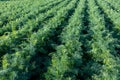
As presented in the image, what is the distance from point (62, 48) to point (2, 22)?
19.4 feet

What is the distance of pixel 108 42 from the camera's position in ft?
35.7

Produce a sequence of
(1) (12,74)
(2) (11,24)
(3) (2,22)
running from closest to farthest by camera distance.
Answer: (1) (12,74), (2) (11,24), (3) (2,22)

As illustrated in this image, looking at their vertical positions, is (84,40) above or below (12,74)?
below

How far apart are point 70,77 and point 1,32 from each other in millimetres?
5565

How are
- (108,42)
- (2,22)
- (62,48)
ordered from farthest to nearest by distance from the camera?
1. (2,22)
2. (108,42)
3. (62,48)

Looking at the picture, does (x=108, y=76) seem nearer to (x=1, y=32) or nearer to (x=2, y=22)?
(x=1, y=32)

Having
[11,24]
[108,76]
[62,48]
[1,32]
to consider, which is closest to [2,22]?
[11,24]

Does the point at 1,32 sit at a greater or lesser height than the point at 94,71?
greater

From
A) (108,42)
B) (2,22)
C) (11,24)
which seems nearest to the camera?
(108,42)

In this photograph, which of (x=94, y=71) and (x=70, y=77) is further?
(x=94, y=71)

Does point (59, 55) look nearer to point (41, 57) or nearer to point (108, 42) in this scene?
point (41, 57)

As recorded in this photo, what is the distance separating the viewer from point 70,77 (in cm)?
820

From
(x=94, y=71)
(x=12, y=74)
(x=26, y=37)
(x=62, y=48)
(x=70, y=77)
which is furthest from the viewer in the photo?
(x=26, y=37)

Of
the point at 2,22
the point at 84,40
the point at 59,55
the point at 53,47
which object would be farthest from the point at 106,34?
the point at 2,22
